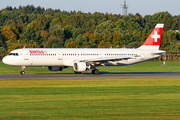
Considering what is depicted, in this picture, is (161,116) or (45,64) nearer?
(161,116)

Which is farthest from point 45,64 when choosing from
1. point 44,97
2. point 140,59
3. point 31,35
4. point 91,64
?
point 31,35

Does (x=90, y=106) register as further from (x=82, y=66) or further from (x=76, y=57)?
(x=76, y=57)

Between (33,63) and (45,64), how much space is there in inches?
64.1

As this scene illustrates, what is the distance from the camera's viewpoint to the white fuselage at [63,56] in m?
39.7

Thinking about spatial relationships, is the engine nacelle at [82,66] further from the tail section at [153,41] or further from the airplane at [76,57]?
the tail section at [153,41]

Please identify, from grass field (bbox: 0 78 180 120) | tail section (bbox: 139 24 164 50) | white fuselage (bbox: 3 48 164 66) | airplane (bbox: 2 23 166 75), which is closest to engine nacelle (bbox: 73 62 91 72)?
airplane (bbox: 2 23 166 75)

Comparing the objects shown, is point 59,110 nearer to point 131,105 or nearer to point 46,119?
point 46,119

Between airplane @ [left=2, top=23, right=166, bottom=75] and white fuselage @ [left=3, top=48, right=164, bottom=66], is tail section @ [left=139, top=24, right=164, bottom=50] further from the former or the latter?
white fuselage @ [left=3, top=48, right=164, bottom=66]

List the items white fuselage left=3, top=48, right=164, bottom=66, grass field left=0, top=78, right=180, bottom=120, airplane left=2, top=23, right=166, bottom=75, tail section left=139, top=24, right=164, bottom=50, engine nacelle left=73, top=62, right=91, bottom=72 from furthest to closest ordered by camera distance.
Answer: tail section left=139, top=24, right=164, bottom=50 → white fuselage left=3, top=48, right=164, bottom=66 → airplane left=2, top=23, right=166, bottom=75 → engine nacelle left=73, top=62, right=91, bottom=72 → grass field left=0, top=78, right=180, bottom=120

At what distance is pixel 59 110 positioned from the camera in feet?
49.3

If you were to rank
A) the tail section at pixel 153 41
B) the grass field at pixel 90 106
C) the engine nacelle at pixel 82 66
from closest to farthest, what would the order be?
the grass field at pixel 90 106
the engine nacelle at pixel 82 66
the tail section at pixel 153 41

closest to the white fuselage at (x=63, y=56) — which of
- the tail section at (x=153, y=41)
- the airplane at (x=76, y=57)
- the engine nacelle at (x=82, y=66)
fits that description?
the airplane at (x=76, y=57)

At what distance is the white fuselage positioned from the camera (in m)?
39.7

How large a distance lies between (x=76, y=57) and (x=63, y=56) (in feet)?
6.47
